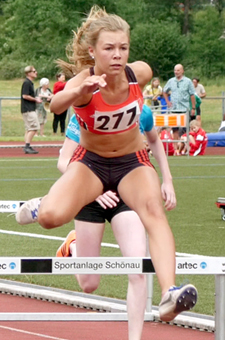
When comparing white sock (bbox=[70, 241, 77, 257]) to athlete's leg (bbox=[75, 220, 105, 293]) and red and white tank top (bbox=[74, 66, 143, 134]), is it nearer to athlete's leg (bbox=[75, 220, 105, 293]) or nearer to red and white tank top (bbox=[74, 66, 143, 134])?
athlete's leg (bbox=[75, 220, 105, 293])

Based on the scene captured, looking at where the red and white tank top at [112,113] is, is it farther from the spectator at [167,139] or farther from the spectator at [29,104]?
the spectator at [29,104]

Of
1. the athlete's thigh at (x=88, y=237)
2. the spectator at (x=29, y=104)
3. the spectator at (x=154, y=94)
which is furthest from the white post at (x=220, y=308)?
the spectator at (x=154, y=94)

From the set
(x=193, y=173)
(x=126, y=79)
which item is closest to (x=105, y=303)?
(x=126, y=79)

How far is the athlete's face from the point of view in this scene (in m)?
5.54

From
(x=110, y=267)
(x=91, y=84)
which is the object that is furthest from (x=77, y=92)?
(x=110, y=267)

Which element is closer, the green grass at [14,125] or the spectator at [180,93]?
the spectator at [180,93]

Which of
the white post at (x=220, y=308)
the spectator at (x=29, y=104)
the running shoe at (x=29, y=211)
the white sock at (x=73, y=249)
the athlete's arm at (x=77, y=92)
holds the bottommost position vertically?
the spectator at (x=29, y=104)

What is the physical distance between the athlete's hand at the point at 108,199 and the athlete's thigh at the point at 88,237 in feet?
1.24

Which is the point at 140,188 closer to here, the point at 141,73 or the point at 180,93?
the point at 141,73

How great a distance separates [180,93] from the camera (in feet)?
75.7

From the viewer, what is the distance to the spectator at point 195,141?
74.2 ft

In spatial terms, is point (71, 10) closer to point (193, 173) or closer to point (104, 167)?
point (193, 173)

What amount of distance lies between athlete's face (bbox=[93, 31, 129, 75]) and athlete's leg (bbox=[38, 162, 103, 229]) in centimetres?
68

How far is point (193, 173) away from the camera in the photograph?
61.2ft
